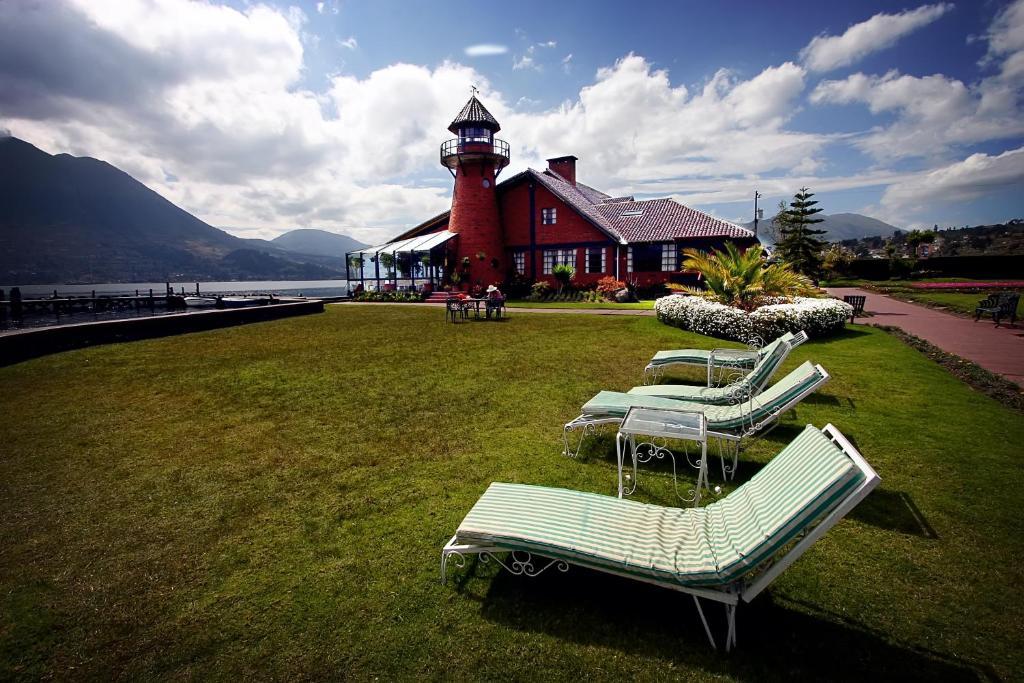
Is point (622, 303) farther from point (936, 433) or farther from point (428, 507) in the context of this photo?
point (428, 507)

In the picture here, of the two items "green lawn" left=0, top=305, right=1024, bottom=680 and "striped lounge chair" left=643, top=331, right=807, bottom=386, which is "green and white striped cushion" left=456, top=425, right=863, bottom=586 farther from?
"striped lounge chair" left=643, top=331, right=807, bottom=386

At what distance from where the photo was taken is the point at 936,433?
610cm

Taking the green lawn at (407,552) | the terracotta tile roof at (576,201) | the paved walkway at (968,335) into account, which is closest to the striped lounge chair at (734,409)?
the green lawn at (407,552)

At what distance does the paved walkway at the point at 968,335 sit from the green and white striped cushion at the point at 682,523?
28.1 feet

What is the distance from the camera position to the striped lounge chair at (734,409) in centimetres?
536

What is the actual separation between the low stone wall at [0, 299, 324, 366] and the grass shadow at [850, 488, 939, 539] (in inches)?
641

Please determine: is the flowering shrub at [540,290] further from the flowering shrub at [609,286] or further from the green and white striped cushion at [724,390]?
the green and white striped cushion at [724,390]

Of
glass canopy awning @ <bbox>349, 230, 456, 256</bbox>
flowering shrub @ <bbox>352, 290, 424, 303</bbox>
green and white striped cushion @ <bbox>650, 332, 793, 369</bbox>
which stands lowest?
green and white striped cushion @ <bbox>650, 332, 793, 369</bbox>

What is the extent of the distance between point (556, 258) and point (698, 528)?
29.2 meters

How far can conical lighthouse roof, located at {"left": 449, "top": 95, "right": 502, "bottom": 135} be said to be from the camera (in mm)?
31047

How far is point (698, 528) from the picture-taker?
3.29 metres

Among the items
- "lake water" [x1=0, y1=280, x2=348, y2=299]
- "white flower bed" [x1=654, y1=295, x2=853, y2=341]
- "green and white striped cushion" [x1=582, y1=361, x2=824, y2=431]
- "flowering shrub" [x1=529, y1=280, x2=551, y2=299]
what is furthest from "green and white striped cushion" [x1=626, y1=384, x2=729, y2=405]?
"lake water" [x1=0, y1=280, x2=348, y2=299]

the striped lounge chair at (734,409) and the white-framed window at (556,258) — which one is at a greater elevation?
the white-framed window at (556,258)

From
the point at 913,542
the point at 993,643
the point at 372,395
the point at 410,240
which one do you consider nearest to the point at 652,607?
the point at 993,643
